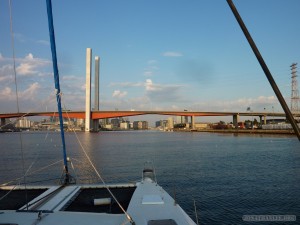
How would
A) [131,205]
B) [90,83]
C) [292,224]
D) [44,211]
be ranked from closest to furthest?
1. [44,211]
2. [131,205]
3. [292,224]
4. [90,83]

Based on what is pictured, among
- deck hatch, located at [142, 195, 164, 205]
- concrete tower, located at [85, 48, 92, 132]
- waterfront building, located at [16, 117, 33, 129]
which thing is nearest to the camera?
deck hatch, located at [142, 195, 164, 205]

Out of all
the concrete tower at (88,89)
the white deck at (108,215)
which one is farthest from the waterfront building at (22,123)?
the concrete tower at (88,89)

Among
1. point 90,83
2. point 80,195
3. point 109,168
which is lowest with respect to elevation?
point 109,168

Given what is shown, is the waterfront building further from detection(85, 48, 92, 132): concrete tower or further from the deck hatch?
detection(85, 48, 92, 132): concrete tower

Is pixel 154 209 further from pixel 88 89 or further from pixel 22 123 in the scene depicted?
pixel 88 89

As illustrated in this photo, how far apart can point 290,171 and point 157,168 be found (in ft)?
44.3

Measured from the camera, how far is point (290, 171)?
1181 inches

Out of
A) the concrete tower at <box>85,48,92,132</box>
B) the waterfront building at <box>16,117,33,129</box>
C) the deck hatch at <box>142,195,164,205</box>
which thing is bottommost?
the deck hatch at <box>142,195,164,205</box>

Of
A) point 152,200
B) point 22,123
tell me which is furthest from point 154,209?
point 22,123

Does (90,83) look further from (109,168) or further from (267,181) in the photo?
(267,181)

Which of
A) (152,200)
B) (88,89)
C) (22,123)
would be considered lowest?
(152,200)

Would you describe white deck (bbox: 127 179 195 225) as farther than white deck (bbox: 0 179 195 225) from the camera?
Yes

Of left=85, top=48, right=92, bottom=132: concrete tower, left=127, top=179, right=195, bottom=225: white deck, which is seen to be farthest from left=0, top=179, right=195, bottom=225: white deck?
left=85, top=48, right=92, bottom=132: concrete tower

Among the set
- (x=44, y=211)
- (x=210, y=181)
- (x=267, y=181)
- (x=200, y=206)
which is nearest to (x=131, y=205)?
(x=44, y=211)
